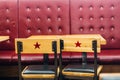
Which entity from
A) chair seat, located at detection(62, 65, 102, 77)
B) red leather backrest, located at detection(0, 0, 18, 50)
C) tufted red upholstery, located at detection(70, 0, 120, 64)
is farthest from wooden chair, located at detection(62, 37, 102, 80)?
red leather backrest, located at detection(0, 0, 18, 50)

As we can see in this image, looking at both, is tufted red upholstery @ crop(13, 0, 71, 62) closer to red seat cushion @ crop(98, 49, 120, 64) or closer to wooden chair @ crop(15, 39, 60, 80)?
red seat cushion @ crop(98, 49, 120, 64)

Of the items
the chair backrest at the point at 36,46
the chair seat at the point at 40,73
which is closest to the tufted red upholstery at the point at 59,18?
the chair seat at the point at 40,73

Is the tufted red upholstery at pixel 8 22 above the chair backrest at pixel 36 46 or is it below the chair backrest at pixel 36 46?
above

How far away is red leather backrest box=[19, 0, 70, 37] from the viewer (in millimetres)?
4438

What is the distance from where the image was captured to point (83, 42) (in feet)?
9.78

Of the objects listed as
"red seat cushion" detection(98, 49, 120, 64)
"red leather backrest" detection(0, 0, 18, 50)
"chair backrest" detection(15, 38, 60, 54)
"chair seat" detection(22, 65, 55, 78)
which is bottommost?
"chair seat" detection(22, 65, 55, 78)

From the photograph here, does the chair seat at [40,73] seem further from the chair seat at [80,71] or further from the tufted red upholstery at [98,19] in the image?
the tufted red upholstery at [98,19]

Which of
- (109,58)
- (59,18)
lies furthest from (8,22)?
(109,58)

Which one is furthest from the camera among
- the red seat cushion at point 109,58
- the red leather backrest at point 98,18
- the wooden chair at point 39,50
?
the red leather backrest at point 98,18

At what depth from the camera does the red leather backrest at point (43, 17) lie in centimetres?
444

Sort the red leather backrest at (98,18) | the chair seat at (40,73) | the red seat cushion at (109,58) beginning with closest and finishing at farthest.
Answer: the chair seat at (40,73) → the red seat cushion at (109,58) → the red leather backrest at (98,18)

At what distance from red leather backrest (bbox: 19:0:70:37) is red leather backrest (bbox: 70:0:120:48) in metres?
0.15

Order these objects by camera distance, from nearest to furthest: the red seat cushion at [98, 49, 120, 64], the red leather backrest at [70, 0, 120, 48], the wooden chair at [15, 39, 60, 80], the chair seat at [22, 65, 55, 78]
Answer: the wooden chair at [15, 39, 60, 80]
the chair seat at [22, 65, 55, 78]
the red seat cushion at [98, 49, 120, 64]
the red leather backrest at [70, 0, 120, 48]

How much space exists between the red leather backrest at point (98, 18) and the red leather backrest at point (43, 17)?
152 millimetres
